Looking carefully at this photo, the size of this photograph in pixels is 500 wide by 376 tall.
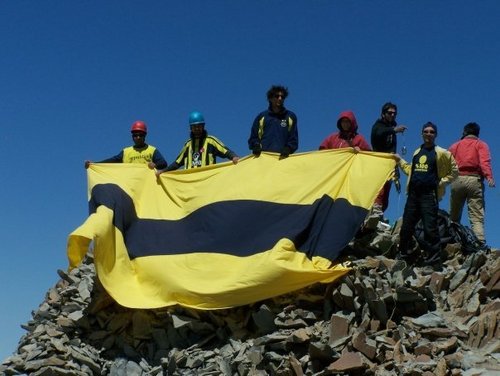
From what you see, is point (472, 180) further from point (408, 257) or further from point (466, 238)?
point (408, 257)

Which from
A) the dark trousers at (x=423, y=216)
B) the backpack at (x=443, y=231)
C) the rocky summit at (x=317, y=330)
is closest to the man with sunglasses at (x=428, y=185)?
the dark trousers at (x=423, y=216)

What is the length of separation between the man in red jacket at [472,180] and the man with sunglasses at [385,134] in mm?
902

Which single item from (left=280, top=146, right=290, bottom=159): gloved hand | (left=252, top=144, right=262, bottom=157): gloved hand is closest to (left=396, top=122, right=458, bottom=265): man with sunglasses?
(left=280, top=146, right=290, bottom=159): gloved hand

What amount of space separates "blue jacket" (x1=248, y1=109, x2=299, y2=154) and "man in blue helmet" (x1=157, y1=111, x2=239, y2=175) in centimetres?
56

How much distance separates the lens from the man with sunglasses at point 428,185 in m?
10.0

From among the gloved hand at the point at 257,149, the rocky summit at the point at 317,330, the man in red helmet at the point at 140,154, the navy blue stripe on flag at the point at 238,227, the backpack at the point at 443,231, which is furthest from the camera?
the man in red helmet at the point at 140,154

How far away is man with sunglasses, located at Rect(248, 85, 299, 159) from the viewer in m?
11.1

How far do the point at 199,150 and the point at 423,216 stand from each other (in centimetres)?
366

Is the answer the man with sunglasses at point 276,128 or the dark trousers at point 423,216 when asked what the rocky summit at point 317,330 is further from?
A: the man with sunglasses at point 276,128

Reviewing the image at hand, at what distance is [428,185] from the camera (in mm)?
10016

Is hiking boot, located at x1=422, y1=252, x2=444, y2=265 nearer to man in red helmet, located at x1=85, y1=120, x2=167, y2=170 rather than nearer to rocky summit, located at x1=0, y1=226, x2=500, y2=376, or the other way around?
rocky summit, located at x1=0, y1=226, x2=500, y2=376

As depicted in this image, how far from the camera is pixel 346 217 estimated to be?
1023 centimetres

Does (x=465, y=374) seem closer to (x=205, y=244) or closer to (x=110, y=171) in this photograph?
(x=205, y=244)

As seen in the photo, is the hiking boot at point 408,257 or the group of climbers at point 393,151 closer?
the group of climbers at point 393,151
